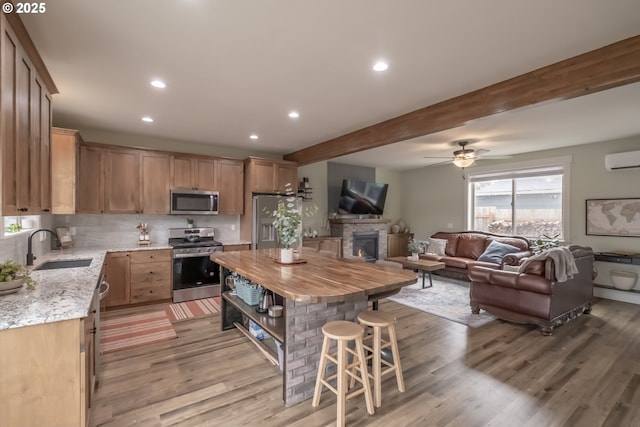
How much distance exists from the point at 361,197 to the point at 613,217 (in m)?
4.50

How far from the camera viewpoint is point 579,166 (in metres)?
5.22

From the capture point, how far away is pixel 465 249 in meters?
6.39

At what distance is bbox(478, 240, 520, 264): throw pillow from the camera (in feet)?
18.0

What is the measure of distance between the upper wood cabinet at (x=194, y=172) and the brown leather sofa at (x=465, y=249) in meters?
4.67

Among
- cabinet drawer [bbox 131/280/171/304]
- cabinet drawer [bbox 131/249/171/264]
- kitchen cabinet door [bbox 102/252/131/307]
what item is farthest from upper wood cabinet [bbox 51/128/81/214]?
cabinet drawer [bbox 131/280/171/304]

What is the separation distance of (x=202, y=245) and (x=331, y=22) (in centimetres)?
389

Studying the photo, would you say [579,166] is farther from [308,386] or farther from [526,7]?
[308,386]

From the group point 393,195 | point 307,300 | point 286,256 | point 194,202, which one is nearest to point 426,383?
point 307,300

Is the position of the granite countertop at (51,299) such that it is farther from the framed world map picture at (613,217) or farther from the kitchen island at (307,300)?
the framed world map picture at (613,217)

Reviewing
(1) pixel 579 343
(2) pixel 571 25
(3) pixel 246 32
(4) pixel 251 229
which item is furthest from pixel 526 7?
(4) pixel 251 229

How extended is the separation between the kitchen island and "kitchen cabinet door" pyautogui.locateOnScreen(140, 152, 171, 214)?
2594 mm

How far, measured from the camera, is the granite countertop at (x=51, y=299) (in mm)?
1418

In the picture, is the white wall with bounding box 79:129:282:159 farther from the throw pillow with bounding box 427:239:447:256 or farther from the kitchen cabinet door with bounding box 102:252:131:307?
the throw pillow with bounding box 427:239:447:256

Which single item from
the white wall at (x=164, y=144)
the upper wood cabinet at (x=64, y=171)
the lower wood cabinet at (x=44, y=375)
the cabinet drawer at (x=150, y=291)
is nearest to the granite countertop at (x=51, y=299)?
the lower wood cabinet at (x=44, y=375)
